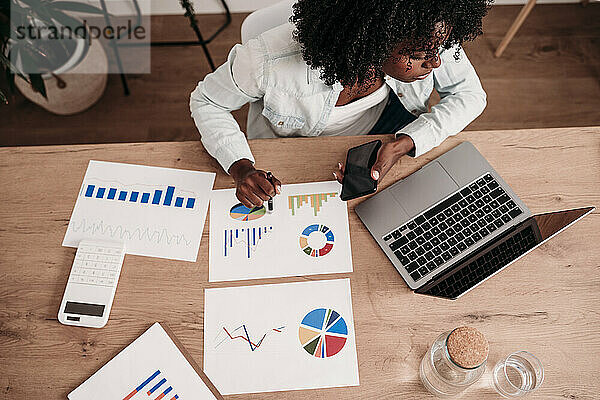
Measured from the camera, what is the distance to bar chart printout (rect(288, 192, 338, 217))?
1.16m

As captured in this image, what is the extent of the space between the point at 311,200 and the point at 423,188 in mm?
244

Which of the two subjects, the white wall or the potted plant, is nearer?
the potted plant

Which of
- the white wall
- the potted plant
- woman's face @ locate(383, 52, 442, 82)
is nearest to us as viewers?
woman's face @ locate(383, 52, 442, 82)

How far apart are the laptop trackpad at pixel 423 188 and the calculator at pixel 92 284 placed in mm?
601

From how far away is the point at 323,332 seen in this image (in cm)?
105

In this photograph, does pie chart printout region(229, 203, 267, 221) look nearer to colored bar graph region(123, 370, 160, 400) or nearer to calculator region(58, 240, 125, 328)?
calculator region(58, 240, 125, 328)

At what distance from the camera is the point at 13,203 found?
3.87 ft

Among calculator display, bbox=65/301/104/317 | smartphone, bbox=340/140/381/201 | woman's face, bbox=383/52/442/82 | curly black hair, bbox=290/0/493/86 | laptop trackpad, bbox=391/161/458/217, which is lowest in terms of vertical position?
calculator display, bbox=65/301/104/317

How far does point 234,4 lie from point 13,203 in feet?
4.54

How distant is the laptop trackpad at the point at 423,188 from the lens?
115 centimetres

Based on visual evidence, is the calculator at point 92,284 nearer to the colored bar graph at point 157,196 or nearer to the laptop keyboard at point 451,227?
the colored bar graph at point 157,196

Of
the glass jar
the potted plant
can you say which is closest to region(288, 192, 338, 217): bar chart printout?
the glass jar

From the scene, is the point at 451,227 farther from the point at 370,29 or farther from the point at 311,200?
the point at 370,29

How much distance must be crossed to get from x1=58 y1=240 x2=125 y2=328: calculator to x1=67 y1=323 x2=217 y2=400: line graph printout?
89 millimetres
